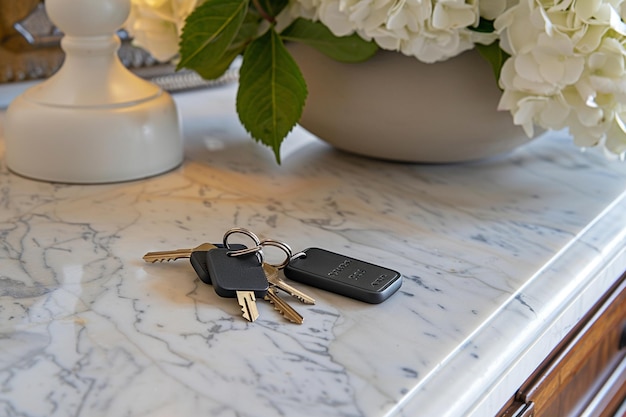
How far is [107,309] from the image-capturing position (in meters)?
0.50

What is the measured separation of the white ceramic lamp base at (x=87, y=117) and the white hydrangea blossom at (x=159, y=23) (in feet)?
0.13

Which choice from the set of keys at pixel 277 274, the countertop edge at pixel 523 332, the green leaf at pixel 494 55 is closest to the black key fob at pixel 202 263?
the set of keys at pixel 277 274

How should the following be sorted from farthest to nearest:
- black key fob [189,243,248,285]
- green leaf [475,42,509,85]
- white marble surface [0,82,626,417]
A: green leaf [475,42,509,85], black key fob [189,243,248,285], white marble surface [0,82,626,417]

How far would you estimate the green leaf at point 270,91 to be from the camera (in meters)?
0.72

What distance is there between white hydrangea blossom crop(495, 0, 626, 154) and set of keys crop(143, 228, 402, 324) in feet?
0.72

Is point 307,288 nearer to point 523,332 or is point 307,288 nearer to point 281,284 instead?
point 281,284

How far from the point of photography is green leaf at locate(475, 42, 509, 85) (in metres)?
0.69

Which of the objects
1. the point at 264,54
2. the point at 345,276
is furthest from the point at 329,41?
the point at 345,276

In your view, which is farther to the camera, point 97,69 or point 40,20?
point 40,20

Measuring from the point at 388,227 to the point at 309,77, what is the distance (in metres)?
0.21

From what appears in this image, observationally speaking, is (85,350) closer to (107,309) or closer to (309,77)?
(107,309)

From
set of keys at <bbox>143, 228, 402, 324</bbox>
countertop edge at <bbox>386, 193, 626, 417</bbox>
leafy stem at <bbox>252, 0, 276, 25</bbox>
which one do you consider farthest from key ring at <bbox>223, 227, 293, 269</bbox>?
leafy stem at <bbox>252, 0, 276, 25</bbox>

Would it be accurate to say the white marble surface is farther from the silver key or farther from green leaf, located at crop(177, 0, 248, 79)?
green leaf, located at crop(177, 0, 248, 79)

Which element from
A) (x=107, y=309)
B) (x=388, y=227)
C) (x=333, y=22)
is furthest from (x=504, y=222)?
(x=107, y=309)
